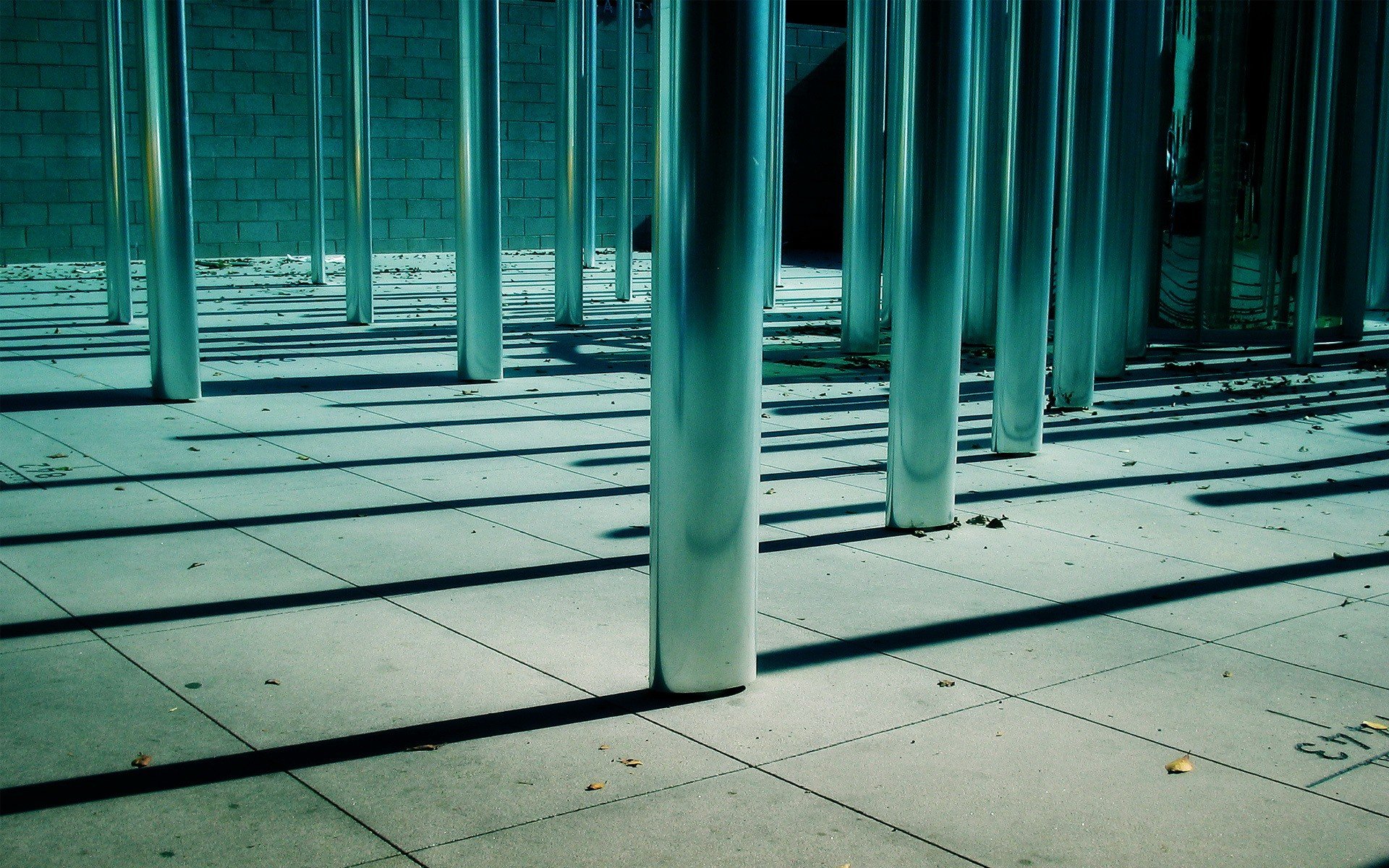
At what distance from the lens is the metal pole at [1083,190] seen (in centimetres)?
1020

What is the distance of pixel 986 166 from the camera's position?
30.9 ft

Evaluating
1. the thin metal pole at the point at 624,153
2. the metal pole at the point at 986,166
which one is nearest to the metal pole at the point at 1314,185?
the metal pole at the point at 986,166

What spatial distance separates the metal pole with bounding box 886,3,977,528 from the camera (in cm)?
660

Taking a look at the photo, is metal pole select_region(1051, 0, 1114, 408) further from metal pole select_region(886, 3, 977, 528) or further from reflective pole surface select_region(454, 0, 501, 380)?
reflective pole surface select_region(454, 0, 501, 380)

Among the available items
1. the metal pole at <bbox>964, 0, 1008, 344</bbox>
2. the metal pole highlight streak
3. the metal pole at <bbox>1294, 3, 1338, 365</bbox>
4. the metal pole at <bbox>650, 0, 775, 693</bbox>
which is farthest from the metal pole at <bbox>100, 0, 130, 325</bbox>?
the metal pole at <bbox>1294, 3, 1338, 365</bbox>

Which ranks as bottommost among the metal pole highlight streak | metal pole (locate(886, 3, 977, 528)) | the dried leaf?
the dried leaf

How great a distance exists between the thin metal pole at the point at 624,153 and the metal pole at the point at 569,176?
7.97 feet

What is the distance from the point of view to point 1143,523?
7.01 meters

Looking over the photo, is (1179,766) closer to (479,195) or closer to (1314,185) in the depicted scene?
(479,195)

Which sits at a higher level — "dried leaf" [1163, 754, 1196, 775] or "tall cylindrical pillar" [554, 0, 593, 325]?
"tall cylindrical pillar" [554, 0, 593, 325]

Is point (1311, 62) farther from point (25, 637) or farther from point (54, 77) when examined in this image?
point (54, 77)

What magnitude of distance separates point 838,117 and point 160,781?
30.8m

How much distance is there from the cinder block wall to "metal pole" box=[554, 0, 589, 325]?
14.1 feet

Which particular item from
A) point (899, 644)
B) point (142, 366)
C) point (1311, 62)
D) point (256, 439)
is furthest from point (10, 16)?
point (899, 644)
